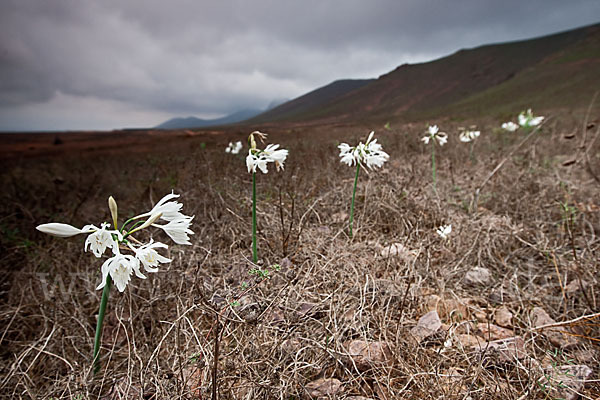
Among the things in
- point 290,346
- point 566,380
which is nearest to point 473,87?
point 566,380

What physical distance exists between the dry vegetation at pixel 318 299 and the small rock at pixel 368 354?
2 cm

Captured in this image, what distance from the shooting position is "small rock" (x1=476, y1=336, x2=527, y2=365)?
4.66ft

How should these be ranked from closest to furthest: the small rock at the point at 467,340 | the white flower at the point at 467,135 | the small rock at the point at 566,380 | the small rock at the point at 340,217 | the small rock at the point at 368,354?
the small rock at the point at 566,380
the small rock at the point at 368,354
the small rock at the point at 467,340
the small rock at the point at 340,217
the white flower at the point at 467,135

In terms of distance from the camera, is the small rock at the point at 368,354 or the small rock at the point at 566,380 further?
the small rock at the point at 368,354

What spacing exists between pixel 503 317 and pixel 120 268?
87.2 inches

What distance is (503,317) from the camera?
5.98 ft

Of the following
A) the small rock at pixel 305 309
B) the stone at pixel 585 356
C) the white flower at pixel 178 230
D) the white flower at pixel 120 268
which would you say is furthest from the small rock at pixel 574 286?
the white flower at pixel 120 268

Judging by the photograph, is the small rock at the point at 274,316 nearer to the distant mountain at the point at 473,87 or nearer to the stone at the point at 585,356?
the stone at the point at 585,356

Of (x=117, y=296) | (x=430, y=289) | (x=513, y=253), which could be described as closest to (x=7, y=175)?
(x=117, y=296)

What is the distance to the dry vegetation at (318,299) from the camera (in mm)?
1348

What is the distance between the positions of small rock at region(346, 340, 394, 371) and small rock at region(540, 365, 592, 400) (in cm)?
68

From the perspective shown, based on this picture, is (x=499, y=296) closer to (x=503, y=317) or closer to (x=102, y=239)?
(x=503, y=317)

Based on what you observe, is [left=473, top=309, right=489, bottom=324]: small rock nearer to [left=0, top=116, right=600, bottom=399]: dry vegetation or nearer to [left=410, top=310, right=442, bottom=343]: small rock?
[left=0, top=116, right=600, bottom=399]: dry vegetation

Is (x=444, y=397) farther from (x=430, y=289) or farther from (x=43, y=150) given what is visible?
(x=43, y=150)
